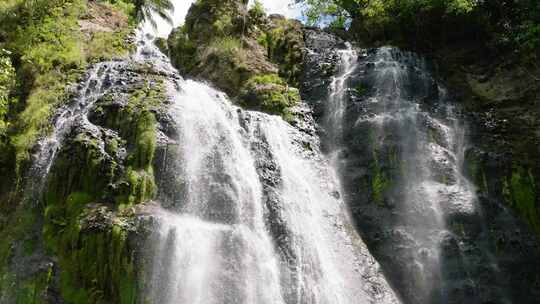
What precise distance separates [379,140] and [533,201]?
3633 mm

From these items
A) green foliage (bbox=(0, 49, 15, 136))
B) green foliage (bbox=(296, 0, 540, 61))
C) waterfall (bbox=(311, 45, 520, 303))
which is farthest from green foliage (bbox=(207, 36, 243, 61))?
green foliage (bbox=(0, 49, 15, 136))

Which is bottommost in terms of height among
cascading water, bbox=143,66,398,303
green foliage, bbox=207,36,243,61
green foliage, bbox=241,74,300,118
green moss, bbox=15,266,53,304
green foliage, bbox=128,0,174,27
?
green moss, bbox=15,266,53,304

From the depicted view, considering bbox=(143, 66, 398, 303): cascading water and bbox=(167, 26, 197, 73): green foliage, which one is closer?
bbox=(143, 66, 398, 303): cascading water

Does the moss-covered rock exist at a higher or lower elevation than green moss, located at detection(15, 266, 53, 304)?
higher

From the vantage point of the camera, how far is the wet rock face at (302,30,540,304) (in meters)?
9.61

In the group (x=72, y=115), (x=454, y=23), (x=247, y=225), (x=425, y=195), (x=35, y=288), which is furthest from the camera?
(x=454, y=23)

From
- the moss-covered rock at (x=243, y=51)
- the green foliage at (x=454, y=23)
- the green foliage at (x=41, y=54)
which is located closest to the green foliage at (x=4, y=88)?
the green foliage at (x=41, y=54)

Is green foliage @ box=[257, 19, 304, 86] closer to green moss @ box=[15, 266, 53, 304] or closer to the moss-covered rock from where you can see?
the moss-covered rock

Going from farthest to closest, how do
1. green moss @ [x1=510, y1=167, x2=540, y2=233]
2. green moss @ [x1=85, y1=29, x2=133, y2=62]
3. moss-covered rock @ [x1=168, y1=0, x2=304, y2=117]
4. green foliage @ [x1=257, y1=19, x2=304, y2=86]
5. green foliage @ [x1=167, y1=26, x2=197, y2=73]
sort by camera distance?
green foliage @ [x1=167, y1=26, x2=197, y2=73] < green foliage @ [x1=257, y1=19, x2=304, y2=86] < moss-covered rock @ [x1=168, y1=0, x2=304, y2=117] < green moss @ [x1=85, y1=29, x2=133, y2=62] < green moss @ [x1=510, y1=167, x2=540, y2=233]

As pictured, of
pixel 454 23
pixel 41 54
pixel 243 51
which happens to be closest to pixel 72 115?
pixel 41 54

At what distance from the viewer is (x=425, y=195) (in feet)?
35.4

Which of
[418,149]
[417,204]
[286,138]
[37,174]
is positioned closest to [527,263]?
[417,204]

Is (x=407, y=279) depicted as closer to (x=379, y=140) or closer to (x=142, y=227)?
(x=379, y=140)

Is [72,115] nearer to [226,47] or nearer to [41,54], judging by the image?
[41,54]
